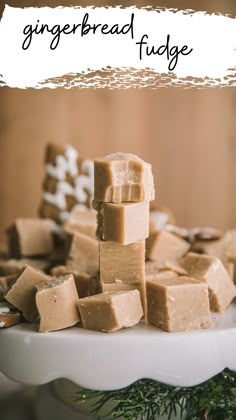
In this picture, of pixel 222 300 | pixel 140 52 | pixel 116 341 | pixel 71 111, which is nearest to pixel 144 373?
pixel 116 341

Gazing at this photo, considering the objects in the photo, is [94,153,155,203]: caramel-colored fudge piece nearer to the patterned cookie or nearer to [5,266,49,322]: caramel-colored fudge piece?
[5,266,49,322]: caramel-colored fudge piece

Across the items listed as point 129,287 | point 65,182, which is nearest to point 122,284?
point 129,287

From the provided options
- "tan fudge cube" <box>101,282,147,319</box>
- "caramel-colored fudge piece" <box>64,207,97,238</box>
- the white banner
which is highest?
the white banner

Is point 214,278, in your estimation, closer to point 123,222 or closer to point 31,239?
point 123,222

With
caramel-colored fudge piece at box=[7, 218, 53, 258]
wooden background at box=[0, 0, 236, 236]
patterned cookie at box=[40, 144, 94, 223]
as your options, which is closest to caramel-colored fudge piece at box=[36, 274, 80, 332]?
caramel-colored fudge piece at box=[7, 218, 53, 258]

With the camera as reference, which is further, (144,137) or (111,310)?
(144,137)

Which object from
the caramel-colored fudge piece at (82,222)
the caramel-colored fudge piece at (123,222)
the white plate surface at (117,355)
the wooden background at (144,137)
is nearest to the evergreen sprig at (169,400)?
the white plate surface at (117,355)

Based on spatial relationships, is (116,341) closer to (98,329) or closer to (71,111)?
(98,329)
